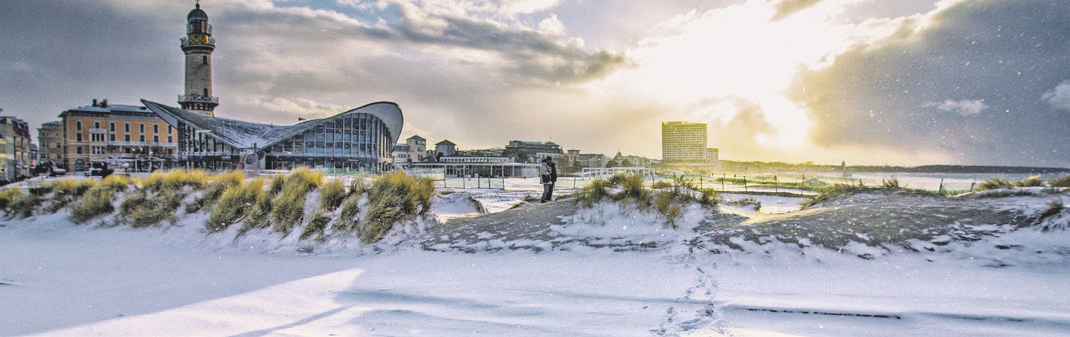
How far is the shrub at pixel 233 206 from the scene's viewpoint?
295 inches

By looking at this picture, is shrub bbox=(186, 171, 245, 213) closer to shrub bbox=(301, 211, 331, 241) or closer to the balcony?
shrub bbox=(301, 211, 331, 241)

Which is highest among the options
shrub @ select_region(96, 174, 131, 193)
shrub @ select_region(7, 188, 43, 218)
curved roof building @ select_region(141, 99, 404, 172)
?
curved roof building @ select_region(141, 99, 404, 172)

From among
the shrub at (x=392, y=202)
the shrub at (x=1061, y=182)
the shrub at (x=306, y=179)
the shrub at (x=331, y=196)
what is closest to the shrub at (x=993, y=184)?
the shrub at (x=1061, y=182)

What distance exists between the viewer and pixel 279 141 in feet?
166

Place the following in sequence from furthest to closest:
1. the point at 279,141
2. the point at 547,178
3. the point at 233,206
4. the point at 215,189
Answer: the point at 279,141
the point at 547,178
the point at 215,189
the point at 233,206

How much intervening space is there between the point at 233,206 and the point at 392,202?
2.92 meters

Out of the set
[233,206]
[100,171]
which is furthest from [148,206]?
[100,171]

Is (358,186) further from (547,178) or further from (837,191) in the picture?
(837,191)

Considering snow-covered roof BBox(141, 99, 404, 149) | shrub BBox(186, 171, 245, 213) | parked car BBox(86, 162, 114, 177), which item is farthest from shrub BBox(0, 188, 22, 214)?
snow-covered roof BBox(141, 99, 404, 149)

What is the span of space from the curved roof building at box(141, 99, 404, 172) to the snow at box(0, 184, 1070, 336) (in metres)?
45.1

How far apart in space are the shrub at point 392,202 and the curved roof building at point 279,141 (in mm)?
43015

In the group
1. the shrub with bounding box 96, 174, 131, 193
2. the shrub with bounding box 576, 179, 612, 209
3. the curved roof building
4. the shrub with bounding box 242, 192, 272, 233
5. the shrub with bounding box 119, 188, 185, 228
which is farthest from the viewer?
the curved roof building

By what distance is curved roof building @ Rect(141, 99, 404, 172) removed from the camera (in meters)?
50.3

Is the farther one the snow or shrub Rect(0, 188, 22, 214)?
shrub Rect(0, 188, 22, 214)
